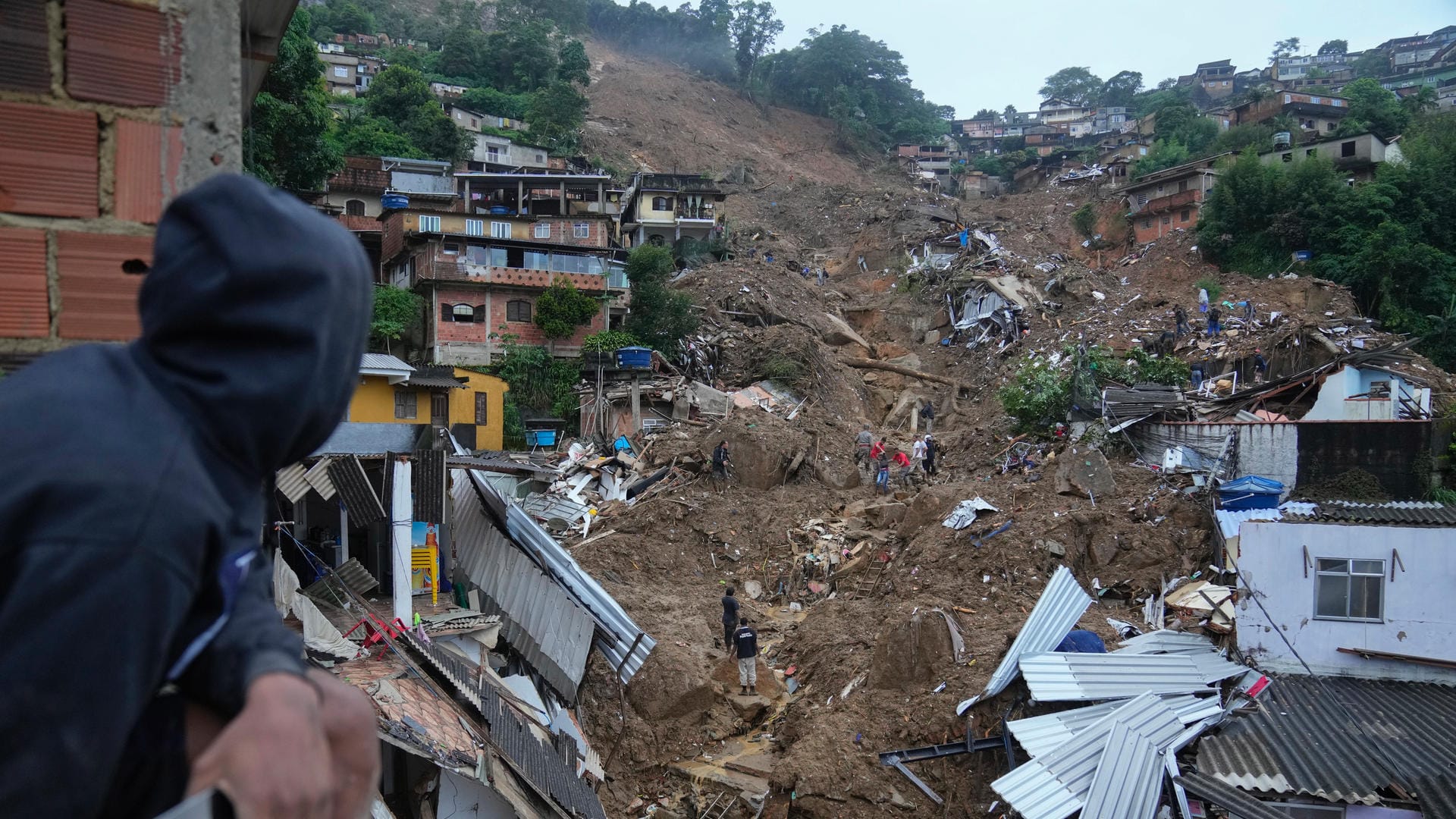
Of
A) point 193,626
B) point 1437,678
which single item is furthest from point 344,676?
point 1437,678

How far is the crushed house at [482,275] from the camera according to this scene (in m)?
26.4

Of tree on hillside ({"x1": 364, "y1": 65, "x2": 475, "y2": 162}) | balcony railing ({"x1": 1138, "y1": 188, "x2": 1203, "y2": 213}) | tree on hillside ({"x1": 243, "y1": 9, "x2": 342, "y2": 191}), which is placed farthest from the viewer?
tree on hillside ({"x1": 364, "y1": 65, "x2": 475, "y2": 162})

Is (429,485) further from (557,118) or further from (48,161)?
(557,118)

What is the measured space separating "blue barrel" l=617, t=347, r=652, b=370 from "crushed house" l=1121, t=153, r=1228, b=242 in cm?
2254

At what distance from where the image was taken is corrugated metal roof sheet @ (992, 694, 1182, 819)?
8.33 m

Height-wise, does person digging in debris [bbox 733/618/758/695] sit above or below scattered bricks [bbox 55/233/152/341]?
below

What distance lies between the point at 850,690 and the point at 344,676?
6390 millimetres

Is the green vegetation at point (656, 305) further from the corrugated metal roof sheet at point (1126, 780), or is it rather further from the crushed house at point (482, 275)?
the corrugated metal roof sheet at point (1126, 780)

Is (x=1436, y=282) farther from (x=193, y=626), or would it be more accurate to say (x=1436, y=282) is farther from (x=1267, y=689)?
(x=193, y=626)

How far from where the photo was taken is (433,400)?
1939 cm

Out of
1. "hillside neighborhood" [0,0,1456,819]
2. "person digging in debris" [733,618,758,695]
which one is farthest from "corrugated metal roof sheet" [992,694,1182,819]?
"person digging in debris" [733,618,758,695]

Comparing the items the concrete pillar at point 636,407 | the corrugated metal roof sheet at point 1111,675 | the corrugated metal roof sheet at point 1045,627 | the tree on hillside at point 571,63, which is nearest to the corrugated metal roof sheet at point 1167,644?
the corrugated metal roof sheet at point 1111,675

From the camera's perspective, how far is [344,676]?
24.9ft

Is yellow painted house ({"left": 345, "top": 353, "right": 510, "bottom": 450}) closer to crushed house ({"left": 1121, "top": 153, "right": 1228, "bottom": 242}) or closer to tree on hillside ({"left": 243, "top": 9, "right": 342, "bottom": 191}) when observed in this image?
tree on hillside ({"left": 243, "top": 9, "right": 342, "bottom": 191})
